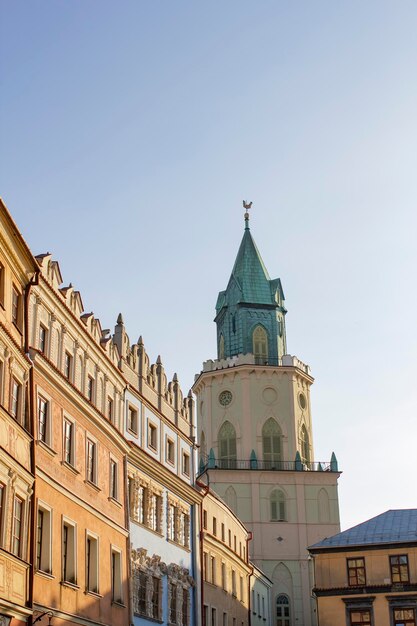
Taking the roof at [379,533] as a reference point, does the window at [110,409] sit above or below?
above

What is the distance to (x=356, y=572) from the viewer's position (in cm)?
5897

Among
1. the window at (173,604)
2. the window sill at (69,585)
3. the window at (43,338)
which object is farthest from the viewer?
the window at (173,604)

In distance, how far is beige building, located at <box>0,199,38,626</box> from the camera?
25.0 m

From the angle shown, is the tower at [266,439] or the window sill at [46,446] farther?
the tower at [266,439]

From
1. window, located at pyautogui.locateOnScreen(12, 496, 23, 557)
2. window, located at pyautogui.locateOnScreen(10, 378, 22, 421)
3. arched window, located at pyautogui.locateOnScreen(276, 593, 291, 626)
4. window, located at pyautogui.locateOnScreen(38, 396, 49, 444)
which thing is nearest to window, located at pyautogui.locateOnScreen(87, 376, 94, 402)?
window, located at pyautogui.locateOnScreen(38, 396, 49, 444)

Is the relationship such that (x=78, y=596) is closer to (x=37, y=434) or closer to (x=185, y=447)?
(x=37, y=434)

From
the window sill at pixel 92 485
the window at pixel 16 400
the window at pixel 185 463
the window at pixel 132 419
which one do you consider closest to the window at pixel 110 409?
the window at pixel 132 419

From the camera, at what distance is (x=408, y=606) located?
5675 centimetres

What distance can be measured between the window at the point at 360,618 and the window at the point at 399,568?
101 inches

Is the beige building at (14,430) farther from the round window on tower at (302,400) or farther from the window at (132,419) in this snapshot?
the round window on tower at (302,400)

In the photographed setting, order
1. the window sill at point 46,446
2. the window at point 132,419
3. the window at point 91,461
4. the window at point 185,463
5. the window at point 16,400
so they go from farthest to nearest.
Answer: the window at point 185,463 → the window at point 132,419 → the window at point 91,461 → the window sill at point 46,446 → the window at point 16,400

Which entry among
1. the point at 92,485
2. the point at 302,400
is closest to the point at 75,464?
the point at 92,485

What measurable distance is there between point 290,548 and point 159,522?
3943 centimetres

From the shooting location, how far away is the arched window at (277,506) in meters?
80.4
